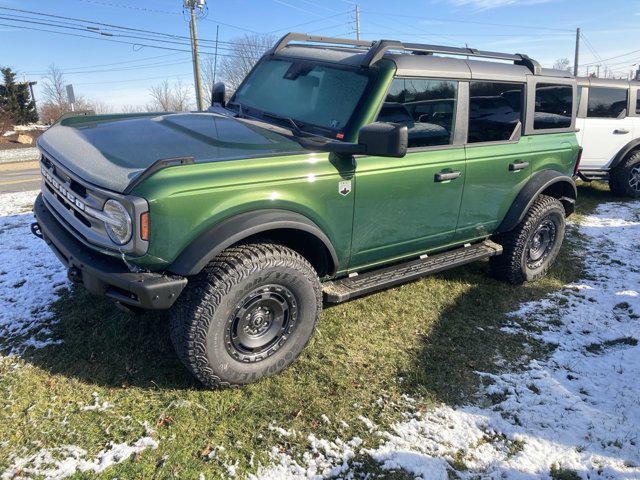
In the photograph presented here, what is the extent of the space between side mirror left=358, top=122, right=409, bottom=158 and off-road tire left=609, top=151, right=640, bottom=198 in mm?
7586

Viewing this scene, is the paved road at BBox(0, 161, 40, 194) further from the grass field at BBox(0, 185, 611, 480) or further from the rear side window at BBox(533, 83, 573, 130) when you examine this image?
the rear side window at BBox(533, 83, 573, 130)

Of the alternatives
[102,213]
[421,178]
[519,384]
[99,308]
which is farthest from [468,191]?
[99,308]

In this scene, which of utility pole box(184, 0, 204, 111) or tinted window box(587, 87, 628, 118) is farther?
utility pole box(184, 0, 204, 111)

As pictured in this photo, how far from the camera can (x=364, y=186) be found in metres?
3.34

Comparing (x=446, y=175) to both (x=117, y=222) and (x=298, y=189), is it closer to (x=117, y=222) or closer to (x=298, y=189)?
(x=298, y=189)

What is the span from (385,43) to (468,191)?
1.38 m

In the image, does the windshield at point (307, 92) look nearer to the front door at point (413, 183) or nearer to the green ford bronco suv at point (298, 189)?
the green ford bronco suv at point (298, 189)

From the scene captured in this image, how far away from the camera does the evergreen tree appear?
28.4m

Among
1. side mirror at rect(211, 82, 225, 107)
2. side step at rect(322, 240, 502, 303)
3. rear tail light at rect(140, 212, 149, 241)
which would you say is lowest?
side step at rect(322, 240, 502, 303)

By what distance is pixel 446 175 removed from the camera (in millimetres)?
3805

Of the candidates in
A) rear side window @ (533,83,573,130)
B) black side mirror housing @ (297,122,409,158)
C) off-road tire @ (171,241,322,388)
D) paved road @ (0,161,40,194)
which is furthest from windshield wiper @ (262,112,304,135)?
paved road @ (0,161,40,194)

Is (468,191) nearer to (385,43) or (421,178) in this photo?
(421,178)

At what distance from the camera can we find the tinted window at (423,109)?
11.6ft

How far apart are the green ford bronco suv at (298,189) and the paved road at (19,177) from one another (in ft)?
28.0
